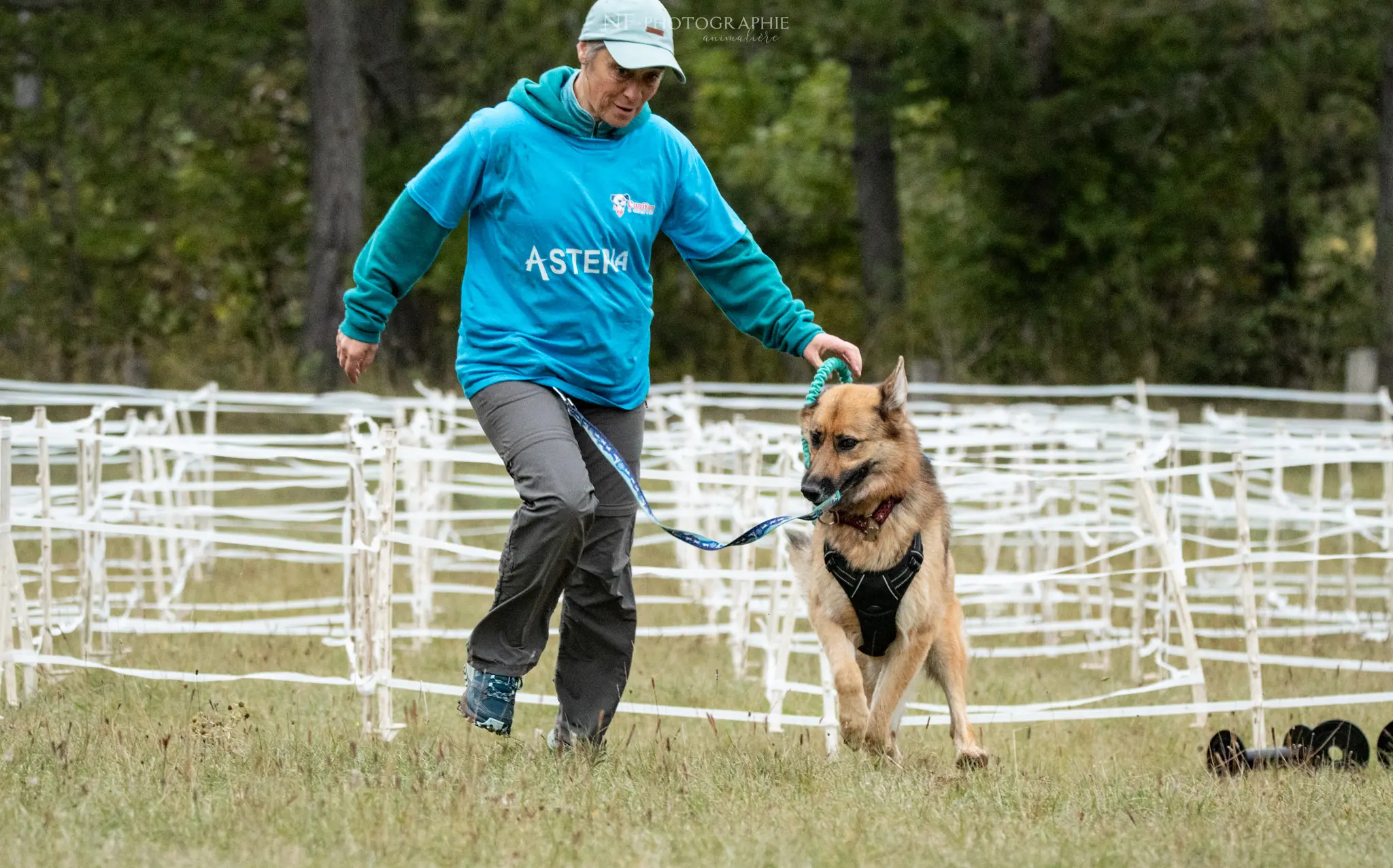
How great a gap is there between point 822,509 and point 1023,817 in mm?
1428

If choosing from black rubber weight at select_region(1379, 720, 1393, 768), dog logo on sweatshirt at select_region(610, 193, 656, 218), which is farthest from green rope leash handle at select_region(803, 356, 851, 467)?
black rubber weight at select_region(1379, 720, 1393, 768)

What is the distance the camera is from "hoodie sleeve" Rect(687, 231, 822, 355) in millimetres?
5395

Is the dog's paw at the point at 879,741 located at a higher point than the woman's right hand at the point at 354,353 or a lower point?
lower

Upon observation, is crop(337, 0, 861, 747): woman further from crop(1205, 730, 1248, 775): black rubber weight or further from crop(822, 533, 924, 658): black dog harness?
crop(1205, 730, 1248, 775): black rubber weight

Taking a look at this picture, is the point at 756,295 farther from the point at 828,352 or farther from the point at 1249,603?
the point at 1249,603

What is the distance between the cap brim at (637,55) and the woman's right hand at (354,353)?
1.13 m

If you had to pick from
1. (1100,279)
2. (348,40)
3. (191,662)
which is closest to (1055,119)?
(1100,279)

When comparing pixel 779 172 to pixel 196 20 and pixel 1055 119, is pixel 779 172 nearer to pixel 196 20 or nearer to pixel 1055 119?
pixel 1055 119

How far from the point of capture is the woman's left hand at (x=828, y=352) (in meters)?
5.29

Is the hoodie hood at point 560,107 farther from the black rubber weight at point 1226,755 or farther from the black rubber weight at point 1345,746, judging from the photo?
the black rubber weight at point 1345,746

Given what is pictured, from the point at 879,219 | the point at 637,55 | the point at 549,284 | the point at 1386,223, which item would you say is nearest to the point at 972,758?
the point at 549,284

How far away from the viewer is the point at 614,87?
4.84m

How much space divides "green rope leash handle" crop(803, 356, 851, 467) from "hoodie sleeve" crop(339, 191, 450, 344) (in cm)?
127

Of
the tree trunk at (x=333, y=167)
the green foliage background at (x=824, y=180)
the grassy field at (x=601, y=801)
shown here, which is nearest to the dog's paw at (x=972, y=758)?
the grassy field at (x=601, y=801)
